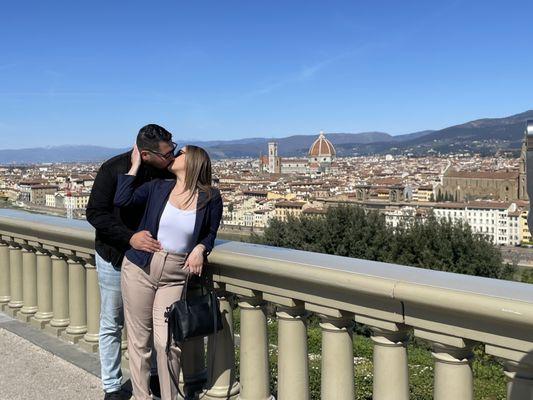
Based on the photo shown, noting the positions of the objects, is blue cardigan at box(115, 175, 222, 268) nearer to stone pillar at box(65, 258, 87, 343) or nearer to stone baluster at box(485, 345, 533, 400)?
stone pillar at box(65, 258, 87, 343)

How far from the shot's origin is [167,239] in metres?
2.29

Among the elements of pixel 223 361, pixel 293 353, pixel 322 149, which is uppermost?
pixel 322 149

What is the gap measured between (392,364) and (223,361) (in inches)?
35.1

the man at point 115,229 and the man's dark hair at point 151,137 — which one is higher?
the man's dark hair at point 151,137

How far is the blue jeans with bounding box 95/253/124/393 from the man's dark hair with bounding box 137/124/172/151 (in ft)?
1.83

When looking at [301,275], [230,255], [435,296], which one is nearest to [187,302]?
[230,255]

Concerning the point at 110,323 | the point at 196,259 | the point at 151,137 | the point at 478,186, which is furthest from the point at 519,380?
the point at 478,186

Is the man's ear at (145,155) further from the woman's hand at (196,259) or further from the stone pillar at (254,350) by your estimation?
the stone pillar at (254,350)

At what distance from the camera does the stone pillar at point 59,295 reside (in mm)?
3375

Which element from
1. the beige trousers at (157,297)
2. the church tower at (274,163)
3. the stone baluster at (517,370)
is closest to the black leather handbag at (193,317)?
the beige trousers at (157,297)

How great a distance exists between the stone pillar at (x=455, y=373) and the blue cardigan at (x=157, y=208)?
0.99m

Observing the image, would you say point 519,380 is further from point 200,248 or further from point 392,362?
point 200,248

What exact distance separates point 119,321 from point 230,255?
711 millimetres

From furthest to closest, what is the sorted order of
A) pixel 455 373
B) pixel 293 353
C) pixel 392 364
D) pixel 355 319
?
pixel 293 353
pixel 355 319
pixel 392 364
pixel 455 373
